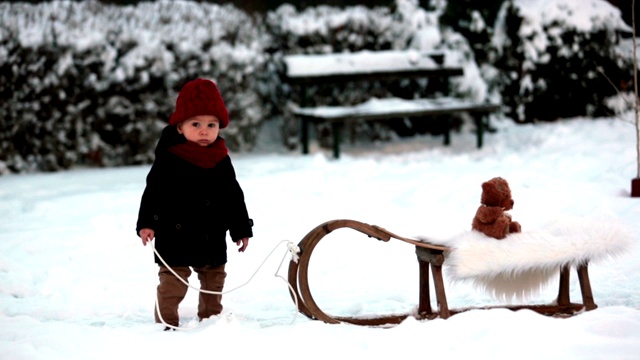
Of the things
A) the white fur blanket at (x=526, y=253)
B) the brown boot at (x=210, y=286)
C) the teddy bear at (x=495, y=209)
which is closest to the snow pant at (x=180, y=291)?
the brown boot at (x=210, y=286)

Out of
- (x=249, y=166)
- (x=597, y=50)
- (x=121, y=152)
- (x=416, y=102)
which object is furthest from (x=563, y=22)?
(x=121, y=152)

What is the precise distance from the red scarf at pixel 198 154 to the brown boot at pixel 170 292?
513 mm

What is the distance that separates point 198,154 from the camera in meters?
4.06

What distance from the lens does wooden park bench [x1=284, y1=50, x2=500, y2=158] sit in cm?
955

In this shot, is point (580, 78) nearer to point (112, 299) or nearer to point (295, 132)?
point (295, 132)

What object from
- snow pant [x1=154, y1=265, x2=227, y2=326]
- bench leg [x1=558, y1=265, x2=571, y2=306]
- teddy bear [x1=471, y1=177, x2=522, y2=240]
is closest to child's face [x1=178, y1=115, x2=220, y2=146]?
snow pant [x1=154, y1=265, x2=227, y2=326]

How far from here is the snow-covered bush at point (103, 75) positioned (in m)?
8.51

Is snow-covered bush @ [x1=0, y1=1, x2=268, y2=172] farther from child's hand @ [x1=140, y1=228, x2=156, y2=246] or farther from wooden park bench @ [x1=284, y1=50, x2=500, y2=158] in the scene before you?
child's hand @ [x1=140, y1=228, x2=156, y2=246]

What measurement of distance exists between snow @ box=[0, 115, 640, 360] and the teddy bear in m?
0.18

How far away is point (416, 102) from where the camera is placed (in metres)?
10.2

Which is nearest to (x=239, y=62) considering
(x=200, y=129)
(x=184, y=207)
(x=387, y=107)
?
(x=387, y=107)

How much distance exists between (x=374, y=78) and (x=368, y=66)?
201 mm

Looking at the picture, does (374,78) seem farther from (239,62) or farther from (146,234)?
(146,234)

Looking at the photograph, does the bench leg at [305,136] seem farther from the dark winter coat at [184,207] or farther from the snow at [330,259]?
the dark winter coat at [184,207]
